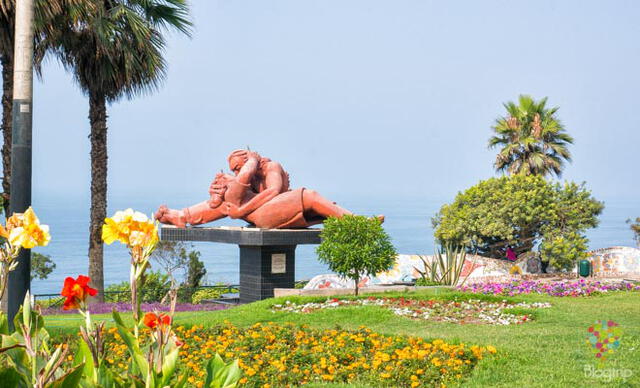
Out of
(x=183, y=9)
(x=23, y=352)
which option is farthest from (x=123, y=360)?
(x=183, y=9)

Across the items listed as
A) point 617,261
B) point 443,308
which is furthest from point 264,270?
point 617,261

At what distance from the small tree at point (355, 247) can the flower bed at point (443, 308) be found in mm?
839

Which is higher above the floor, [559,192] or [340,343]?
[559,192]

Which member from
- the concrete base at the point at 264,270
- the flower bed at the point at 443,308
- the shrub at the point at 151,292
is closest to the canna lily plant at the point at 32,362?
the flower bed at the point at 443,308

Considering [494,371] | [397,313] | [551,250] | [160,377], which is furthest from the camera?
[551,250]

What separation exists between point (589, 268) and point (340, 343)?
533 inches

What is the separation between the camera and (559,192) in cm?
2281

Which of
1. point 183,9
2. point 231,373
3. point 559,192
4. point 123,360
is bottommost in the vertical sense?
point 123,360

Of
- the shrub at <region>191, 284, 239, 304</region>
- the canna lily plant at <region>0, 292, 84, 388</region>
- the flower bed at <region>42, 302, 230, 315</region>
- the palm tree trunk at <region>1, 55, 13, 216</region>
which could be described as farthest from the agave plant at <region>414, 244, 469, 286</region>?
the canna lily plant at <region>0, 292, 84, 388</region>

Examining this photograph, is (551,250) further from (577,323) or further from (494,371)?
(494,371)

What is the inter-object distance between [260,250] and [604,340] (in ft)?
31.4

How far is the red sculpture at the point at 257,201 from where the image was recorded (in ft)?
56.4

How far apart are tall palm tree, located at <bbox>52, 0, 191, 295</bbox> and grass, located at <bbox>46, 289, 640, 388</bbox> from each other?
6.51m

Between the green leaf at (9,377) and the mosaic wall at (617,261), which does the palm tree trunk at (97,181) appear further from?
the green leaf at (9,377)
